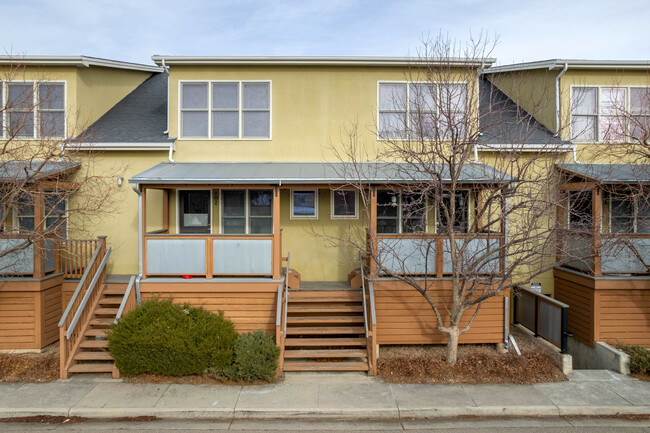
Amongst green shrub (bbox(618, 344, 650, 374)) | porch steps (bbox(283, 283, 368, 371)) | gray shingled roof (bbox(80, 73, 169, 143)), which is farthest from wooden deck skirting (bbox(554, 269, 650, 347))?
gray shingled roof (bbox(80, 73, 169, 143))

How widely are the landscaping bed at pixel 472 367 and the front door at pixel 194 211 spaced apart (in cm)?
601

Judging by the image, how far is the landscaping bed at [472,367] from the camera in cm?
801

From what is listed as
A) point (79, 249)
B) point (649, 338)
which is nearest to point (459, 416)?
point (649, 338)

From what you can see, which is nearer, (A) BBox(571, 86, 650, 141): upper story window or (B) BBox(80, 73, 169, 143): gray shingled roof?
(B) BBox(80, 73, 169, 143): gray shingled roof

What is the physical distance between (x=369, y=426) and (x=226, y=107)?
8.69 meters

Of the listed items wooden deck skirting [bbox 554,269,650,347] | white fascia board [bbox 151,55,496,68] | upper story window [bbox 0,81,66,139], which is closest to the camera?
wooden deck skirting [bbox 554,269,650,347]

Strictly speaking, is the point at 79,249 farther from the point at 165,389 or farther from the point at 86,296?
the point at 165,389

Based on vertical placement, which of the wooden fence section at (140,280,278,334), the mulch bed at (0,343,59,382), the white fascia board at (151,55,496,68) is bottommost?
the mulch bed at (0,343,59,382)

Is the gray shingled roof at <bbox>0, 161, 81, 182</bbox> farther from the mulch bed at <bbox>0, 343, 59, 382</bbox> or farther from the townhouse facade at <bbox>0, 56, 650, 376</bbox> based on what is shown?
the mulch bed at <bbox>0, 343, 59, 382</bbox>

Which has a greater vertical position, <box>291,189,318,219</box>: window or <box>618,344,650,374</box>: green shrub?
<box>291,189,318,219</box>: window

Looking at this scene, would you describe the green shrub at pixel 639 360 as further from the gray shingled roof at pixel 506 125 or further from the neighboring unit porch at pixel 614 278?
the gray shingled roof at pixel 506 125

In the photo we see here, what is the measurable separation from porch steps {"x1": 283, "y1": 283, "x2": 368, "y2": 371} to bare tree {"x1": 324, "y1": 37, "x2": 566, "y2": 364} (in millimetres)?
1167

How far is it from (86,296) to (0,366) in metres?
2.10

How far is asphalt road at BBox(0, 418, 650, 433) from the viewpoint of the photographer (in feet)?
21.0
